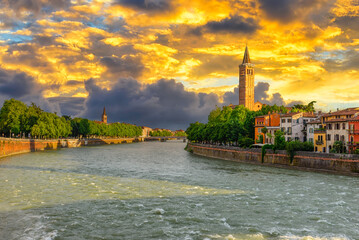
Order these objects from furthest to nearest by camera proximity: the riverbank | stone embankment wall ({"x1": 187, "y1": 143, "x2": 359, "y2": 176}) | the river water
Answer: the riverbank < stone embankment wall ({"x1": 187, "y1": 143, "x2": 359, "y2": 176}) < the river water

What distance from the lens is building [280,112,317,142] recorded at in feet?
212

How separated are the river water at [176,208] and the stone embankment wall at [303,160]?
14.7 ft

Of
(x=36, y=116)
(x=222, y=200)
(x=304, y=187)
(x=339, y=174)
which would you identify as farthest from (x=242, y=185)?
(x=36, y=116)

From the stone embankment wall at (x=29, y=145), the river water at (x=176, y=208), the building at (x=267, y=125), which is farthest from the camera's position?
the building at (x=267, y=125)

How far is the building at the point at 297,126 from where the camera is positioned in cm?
6450

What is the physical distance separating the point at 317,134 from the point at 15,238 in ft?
Answer: 163

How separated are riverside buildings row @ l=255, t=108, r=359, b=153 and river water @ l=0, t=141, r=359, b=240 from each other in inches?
518

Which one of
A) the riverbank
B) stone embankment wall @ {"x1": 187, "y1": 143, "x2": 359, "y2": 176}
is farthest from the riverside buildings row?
the riverbank

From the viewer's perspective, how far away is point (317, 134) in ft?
182

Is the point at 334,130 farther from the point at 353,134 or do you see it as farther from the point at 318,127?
the point at 318,127

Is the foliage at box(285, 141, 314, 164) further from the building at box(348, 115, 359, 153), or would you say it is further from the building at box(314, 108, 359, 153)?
the building at box(348, 115, 359, 153)

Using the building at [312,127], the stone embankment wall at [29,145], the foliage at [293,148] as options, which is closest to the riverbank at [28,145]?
the stone embankment wall at [29,145]

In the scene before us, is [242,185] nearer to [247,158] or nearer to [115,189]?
[115,189]

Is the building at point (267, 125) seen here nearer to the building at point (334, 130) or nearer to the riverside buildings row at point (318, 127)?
the riverside buildings row at point (318, 127)
